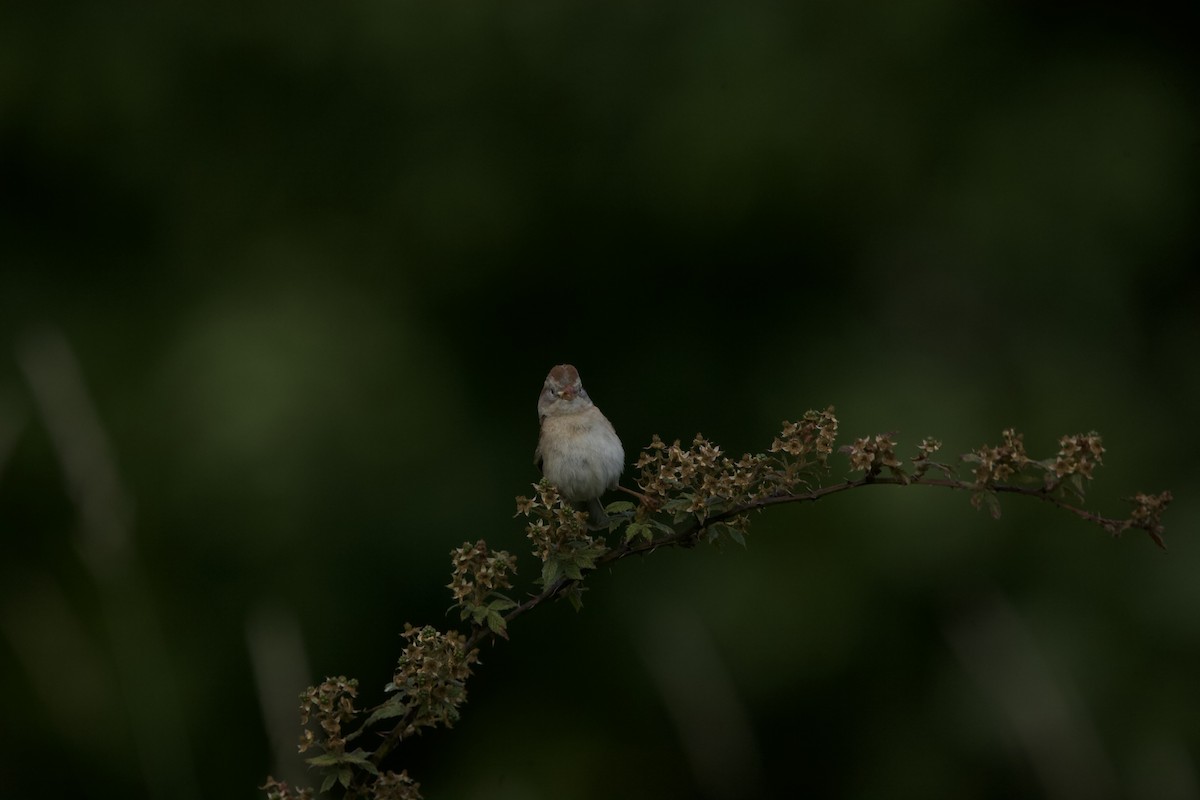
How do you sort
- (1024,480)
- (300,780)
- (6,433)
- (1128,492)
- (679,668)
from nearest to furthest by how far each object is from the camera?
(1024,480) < (300,780) < (679,668) < (6,433) < (1128,492)

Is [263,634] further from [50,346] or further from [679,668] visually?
[50,346]

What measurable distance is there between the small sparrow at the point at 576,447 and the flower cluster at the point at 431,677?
131 centimetres

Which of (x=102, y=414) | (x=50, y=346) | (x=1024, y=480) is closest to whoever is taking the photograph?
(x=1024, y=480)

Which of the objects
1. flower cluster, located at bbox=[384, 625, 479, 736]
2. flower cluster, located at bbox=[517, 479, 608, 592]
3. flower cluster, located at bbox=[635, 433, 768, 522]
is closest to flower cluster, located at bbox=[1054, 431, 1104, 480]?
flower cluster, located at bbox=[635, 433, 768, 522]

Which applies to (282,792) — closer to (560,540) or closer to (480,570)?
(480,570)

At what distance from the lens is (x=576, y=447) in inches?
126

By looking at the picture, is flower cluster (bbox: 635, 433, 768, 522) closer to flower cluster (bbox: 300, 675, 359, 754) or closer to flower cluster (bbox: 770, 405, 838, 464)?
flower cluster (bbox: 770, 405, 838, 464)

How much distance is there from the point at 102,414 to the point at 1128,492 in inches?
167

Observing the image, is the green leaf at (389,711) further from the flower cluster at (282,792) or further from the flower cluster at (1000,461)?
the flower cluster at (1000,461)

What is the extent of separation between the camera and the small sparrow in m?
3.16

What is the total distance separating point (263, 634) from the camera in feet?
9.43

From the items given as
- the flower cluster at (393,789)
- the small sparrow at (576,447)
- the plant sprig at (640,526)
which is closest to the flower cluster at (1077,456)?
the plant sprig at (640,526)

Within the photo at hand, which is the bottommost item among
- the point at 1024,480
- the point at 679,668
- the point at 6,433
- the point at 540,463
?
the point at 1024,480

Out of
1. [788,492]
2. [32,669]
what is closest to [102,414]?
[32,669]
